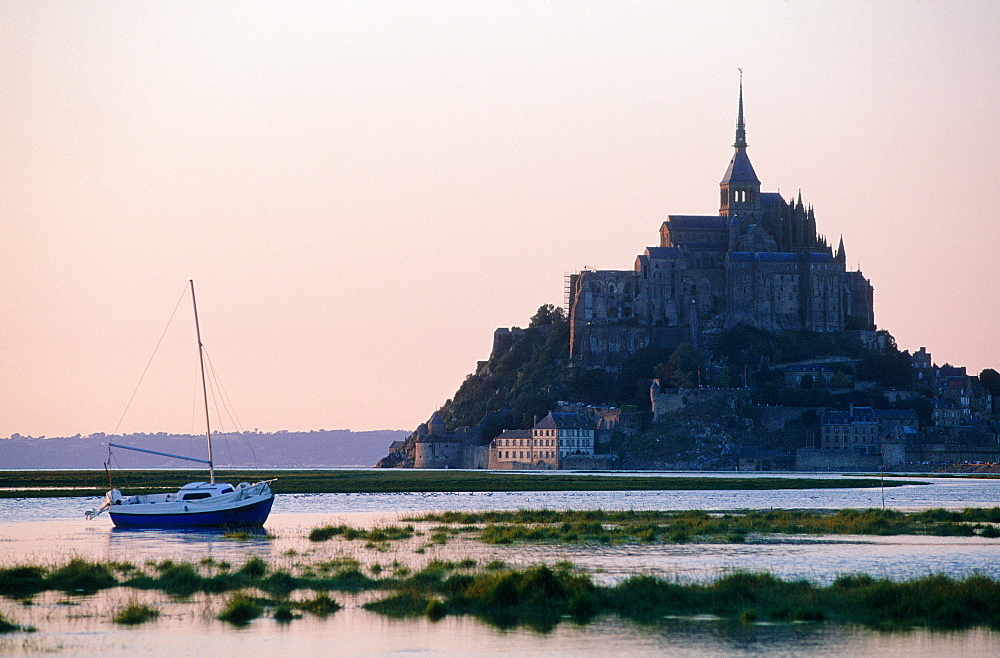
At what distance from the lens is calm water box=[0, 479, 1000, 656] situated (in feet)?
110

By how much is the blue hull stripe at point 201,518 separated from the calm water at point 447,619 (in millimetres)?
909

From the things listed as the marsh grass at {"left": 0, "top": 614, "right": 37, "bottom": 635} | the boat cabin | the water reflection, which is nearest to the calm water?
the water reflection

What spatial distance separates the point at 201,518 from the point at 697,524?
21858mm

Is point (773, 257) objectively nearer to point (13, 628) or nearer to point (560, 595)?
point (560, 595)

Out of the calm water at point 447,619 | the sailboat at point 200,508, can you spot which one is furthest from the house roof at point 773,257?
the sailboat at point 200,508

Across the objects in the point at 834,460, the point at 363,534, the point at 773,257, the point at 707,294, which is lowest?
the point at 363,534

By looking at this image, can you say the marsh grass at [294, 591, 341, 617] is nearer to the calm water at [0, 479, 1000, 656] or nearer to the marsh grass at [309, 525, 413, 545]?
the calm water at [0, 479, 1000, 656]

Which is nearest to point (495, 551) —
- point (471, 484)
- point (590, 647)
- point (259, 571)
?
point (259, 571)

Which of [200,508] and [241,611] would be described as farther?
[200,508]

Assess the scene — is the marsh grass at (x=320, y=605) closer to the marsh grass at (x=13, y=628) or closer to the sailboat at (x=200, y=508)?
the marsh grass at (x=13, y=628)

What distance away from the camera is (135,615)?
37.0m

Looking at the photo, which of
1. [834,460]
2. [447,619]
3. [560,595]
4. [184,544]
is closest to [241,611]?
[447,619]

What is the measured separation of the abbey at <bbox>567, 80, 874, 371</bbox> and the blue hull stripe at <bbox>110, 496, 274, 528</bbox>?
373 ft

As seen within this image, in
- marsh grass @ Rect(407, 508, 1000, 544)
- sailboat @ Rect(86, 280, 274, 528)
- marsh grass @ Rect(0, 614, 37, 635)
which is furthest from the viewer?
sailboat @ Rect(86, 280, 274, 528)
